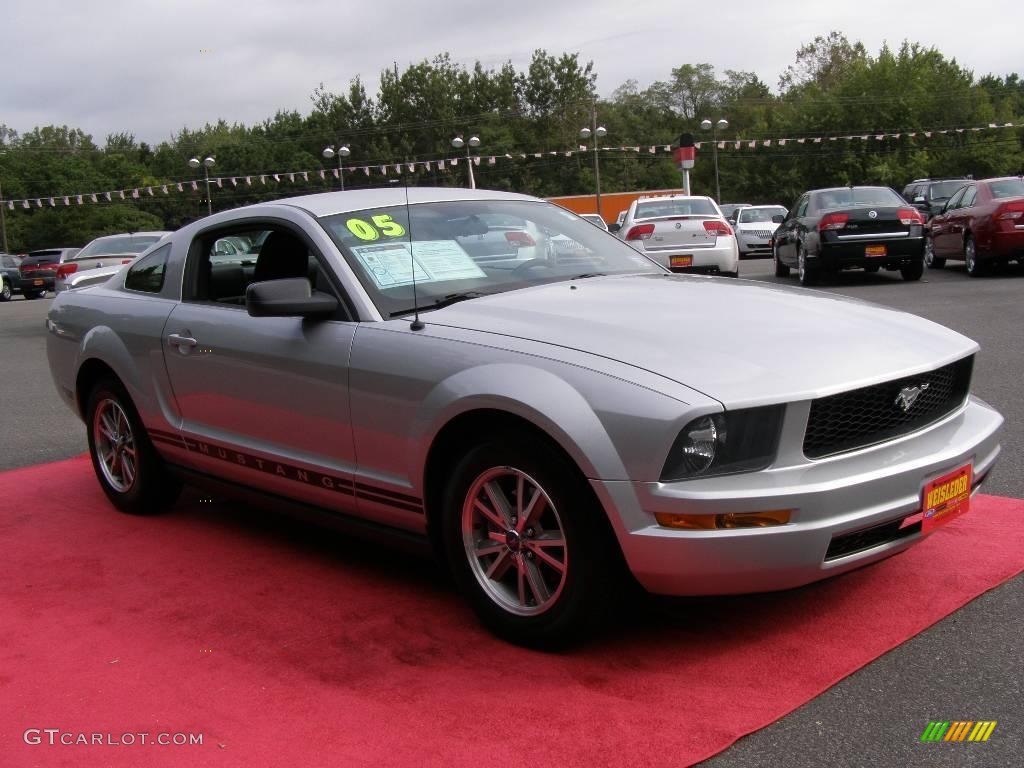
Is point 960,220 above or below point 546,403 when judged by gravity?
below

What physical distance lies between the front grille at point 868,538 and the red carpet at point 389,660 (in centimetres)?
26

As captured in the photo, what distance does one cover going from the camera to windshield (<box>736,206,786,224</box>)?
3141 cm

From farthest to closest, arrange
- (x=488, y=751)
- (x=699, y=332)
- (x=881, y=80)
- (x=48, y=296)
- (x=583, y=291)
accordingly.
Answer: (x=881, y=80) < (x=48, y=296) < (x=583, y=291) < (x=699, y=332) < (x=488, y=751)

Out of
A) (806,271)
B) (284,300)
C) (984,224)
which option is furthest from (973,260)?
(284,300)

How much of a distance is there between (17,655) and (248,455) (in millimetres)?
1202

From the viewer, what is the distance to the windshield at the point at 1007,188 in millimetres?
16125

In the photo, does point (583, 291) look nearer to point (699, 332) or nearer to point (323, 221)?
point (699, 332)

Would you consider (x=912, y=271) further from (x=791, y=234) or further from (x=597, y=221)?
(x=597, y=221)

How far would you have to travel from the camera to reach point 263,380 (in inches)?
173

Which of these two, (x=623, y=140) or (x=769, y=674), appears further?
(x=623, y=140)

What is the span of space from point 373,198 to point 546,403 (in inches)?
70.7

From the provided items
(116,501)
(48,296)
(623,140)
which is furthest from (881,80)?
(116,501)

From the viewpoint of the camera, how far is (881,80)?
66750mm

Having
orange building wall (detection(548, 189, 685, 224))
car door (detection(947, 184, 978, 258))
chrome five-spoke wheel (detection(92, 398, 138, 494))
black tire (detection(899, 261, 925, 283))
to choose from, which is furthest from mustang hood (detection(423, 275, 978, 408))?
orange building wall (detection(548, 189, 685, 224))
